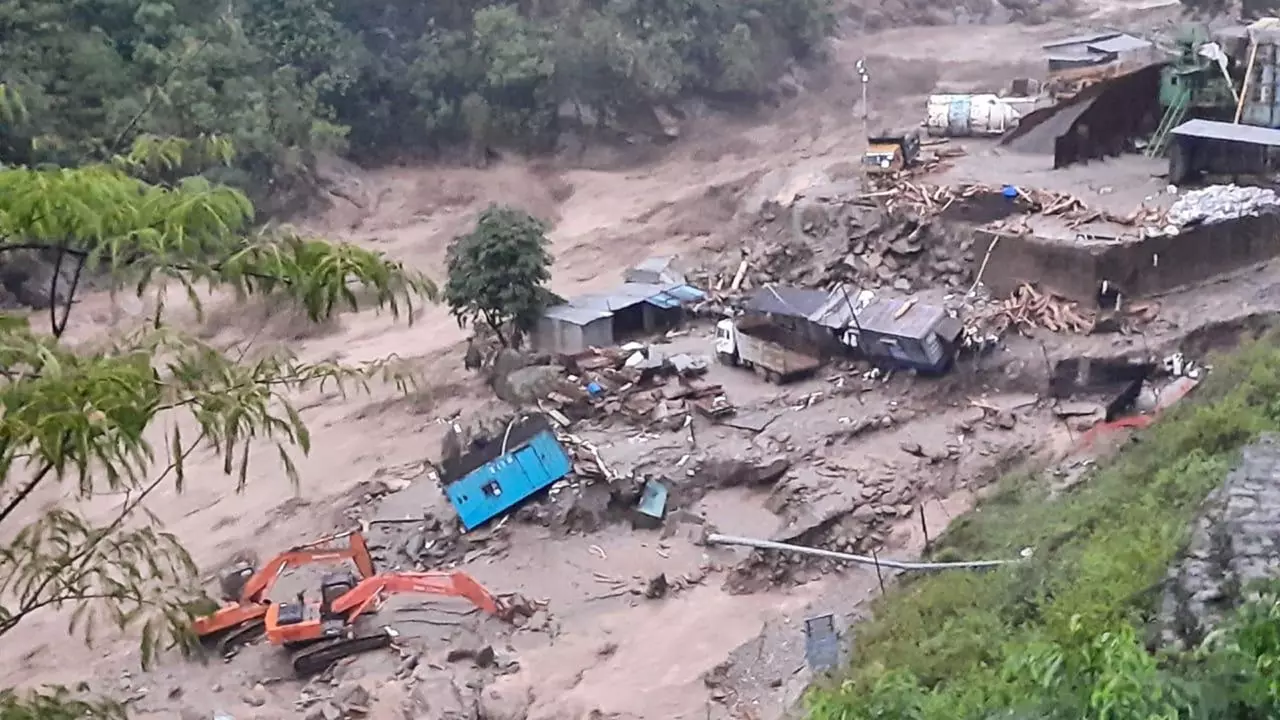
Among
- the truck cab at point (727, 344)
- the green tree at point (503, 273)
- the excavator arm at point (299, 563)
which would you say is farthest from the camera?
the green tree at point (503, 273)

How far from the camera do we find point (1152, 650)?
272 inches

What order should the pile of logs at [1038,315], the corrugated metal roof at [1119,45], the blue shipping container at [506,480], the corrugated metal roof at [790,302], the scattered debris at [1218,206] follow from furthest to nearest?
the corrugated metal roof at [1119,45] < the corrugated metal roof at [790,302] < the scattered debris at [1218,206] < the pile of logs at [1038,315] < the blue shipping container at [506,480]

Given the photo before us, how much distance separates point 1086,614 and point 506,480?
12.3 meters

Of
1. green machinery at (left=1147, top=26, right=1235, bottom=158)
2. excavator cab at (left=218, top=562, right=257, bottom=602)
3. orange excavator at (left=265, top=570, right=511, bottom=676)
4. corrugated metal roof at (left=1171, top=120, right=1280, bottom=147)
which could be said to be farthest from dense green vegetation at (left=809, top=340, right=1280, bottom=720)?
green machinery at (left=1147, top=26, right=1235, bottom=158)

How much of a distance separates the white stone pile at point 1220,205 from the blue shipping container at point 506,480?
12121mm

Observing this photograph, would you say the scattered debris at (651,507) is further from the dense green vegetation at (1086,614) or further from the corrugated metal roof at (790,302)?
the corrugated metal roof at (790,302)

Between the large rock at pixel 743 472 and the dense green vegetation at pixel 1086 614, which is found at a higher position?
the dense green vegetation at pixel 1086 614

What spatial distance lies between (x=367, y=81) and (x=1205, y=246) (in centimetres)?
2675

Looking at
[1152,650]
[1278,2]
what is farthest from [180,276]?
[1278,2]

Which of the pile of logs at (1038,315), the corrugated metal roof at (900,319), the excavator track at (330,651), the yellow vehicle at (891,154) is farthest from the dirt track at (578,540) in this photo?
the yellow vehicle at (891,154)

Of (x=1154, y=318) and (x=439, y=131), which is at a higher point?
(x=439, y=131)

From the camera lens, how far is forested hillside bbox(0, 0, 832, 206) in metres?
34.3

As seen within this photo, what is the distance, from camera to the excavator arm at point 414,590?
16594mm

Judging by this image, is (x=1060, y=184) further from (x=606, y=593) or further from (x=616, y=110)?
(x=616, y=110)
